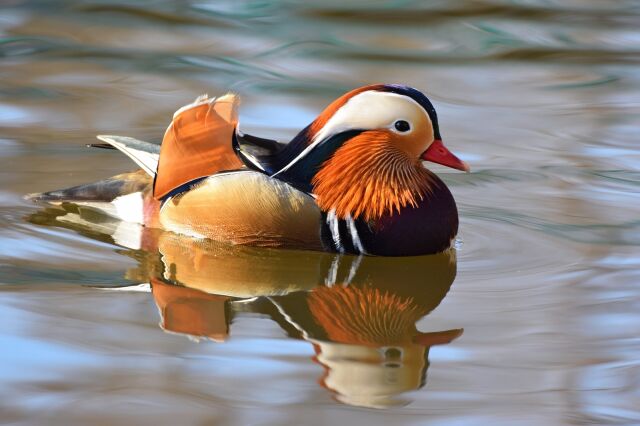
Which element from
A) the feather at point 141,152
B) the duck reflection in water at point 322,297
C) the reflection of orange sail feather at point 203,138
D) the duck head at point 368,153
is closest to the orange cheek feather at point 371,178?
the duck head at point 368,153

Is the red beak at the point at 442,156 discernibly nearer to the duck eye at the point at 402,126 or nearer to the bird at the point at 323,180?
the bird at the point at 323,180

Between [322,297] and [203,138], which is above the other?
[203,138]

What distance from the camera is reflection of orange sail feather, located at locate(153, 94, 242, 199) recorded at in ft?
15.9

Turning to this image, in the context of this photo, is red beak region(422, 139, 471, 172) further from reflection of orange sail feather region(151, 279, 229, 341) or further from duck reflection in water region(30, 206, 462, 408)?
reflection of orange sail feather region(151, 279, 229, 341)

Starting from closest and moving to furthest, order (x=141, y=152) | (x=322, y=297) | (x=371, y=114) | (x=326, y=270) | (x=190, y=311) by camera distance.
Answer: (x=190, y=311), (x=322, y=297), (x=326, y=270), (x=371, y=114), (x=141, y=152)

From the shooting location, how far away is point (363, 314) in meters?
4.28

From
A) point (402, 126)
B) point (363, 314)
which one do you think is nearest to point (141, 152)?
point (402, 126)

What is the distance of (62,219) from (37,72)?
2.68 metres

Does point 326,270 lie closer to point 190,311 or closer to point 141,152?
point 190,311

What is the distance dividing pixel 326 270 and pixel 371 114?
0.63 meters

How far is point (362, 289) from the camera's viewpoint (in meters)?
4.57

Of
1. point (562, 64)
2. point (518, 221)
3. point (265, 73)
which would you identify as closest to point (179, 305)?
point (518, 221)

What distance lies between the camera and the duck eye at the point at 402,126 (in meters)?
4.88

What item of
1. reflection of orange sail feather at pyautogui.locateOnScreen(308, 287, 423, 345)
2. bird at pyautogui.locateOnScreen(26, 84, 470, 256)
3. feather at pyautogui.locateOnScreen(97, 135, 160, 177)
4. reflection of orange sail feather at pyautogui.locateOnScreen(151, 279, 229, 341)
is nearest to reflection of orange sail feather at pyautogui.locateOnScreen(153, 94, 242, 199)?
bird at pyautogui.locateOnScreen(26, 84, 470, 256)
